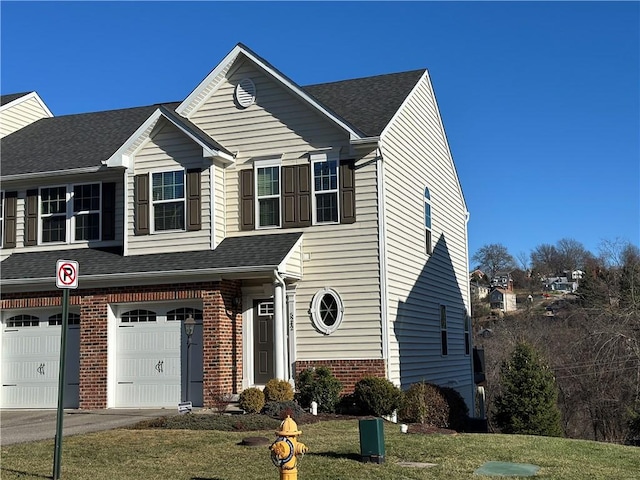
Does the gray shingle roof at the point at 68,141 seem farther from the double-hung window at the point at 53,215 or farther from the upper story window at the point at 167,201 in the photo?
the upper story window at the point at 167,201

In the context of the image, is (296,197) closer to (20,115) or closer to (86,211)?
(86,211)

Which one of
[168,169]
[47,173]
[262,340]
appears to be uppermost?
[47,173]

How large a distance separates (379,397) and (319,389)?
1.38m

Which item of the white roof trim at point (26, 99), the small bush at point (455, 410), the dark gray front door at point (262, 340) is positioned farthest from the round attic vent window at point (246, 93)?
the white roof trim at point (26, 99)

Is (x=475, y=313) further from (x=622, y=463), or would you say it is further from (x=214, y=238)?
(x=622, y=463)

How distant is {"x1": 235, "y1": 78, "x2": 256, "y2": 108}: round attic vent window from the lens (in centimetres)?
1988

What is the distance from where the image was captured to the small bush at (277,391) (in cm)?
1680

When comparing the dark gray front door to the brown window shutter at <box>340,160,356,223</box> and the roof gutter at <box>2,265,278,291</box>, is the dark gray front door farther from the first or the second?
the brown window shutter at <box>340,160,356,223</box>

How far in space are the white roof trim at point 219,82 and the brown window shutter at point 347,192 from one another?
2.94 ft

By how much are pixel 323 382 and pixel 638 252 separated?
3787cm

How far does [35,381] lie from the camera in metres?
20.1

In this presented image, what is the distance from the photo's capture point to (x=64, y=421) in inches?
643

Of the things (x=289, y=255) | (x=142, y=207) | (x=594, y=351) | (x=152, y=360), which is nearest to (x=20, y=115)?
(x=142, y=207)

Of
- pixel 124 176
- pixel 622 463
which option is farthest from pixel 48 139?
pixel 622 463
